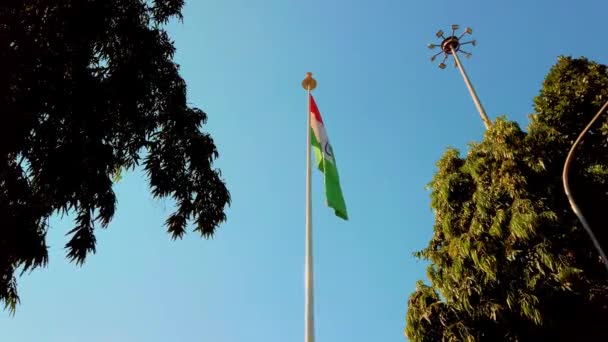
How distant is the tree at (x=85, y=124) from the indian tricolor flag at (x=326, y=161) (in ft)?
7.75

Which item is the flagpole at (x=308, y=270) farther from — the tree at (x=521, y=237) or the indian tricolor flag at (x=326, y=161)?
the tree at (x=521, y=237)

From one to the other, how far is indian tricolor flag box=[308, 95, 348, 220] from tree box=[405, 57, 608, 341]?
322 cm

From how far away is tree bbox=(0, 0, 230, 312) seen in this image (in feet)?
22.6

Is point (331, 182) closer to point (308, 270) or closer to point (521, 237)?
point (308, 270)

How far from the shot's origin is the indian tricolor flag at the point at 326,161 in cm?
986

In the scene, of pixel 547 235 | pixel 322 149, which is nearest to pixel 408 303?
pixel 547 235

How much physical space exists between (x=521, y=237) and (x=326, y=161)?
4.74 m

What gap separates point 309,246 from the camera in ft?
27.5

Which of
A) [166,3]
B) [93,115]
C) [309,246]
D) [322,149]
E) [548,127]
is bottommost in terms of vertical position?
[309,246]

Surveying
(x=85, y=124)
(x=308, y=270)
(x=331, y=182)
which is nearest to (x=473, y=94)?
(x=331, y=182)

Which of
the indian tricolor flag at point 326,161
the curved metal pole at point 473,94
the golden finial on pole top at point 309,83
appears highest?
the curved metal pole at point 473,94

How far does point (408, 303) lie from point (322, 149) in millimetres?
4360

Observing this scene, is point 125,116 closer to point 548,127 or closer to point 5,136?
point 5,136

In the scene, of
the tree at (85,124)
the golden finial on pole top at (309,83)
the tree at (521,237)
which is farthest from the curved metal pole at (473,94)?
→ the tree at (85,124)
